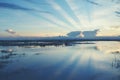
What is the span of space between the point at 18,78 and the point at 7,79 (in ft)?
3.13

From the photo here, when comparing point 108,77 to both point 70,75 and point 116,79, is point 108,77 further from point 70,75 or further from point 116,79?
point 70,75

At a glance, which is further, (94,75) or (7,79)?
(94,75)

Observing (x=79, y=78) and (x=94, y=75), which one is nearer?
(x=79, y=78)

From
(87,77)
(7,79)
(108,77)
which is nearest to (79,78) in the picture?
(87,77)

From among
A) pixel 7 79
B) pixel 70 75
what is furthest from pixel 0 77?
pixel 70 75

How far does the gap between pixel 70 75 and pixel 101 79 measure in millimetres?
3161

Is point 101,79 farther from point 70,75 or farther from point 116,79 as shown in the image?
point 70,75

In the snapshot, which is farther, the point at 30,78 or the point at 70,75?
the point at 70,75

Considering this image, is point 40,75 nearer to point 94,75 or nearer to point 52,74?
point 52,74

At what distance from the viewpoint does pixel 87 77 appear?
21.5m

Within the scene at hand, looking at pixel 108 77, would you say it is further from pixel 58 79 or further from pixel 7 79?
pixel 7 79

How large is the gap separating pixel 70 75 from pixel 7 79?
594 centimetres

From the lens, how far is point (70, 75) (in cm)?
2230

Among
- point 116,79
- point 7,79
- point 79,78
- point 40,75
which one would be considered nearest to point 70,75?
point 79,78
